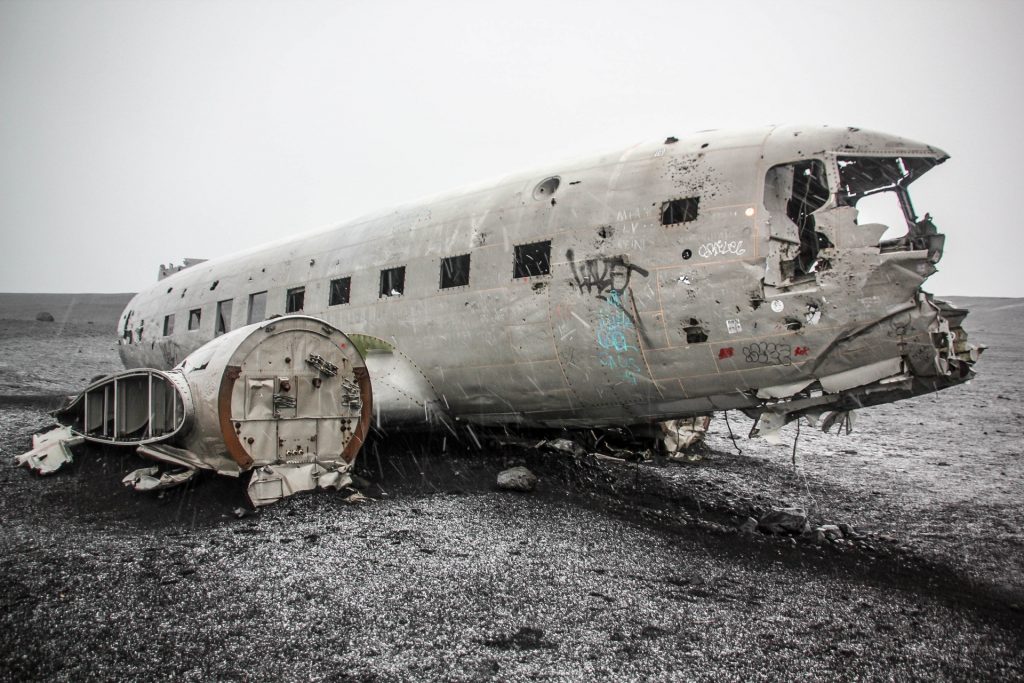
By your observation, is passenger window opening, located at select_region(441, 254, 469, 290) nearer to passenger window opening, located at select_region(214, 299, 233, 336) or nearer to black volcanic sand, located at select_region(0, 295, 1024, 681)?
black volcanic sand, located at select_region(0, 295, 1024, 681)

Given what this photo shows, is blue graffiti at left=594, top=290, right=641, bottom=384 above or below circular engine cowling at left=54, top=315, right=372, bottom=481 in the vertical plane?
above

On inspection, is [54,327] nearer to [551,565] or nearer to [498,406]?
[498,406]

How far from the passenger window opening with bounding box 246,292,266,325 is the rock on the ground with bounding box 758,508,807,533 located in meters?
9.01

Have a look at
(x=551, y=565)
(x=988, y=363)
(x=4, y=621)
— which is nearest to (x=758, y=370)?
(x=551, y=565)

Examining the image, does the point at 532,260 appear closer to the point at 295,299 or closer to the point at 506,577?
the point at 506,577

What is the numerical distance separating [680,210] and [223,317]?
9682 millimetres

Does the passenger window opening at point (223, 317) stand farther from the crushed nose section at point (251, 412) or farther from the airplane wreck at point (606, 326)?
the crushed nose section at point (251, 412)

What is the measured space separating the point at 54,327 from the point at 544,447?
134 feet

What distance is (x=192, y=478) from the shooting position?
7234 mm

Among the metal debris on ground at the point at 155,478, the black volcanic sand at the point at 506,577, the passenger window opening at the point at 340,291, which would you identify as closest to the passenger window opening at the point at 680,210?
the black volcanic sand at the point at 506,577

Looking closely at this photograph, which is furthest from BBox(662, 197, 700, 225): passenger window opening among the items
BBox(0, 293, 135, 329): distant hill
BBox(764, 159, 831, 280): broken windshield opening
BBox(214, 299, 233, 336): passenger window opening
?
BBox(0, 293, 135, 329): distant hill

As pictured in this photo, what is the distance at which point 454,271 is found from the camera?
8539 mm

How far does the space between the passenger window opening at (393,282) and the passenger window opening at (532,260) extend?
2.08m

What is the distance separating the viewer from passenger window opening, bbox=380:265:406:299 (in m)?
9.24
